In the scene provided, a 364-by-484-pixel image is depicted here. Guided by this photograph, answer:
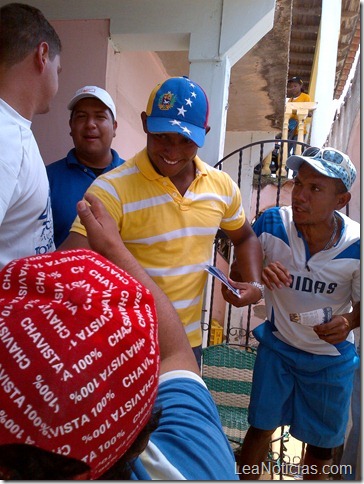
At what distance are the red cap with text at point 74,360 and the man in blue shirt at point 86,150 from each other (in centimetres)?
166

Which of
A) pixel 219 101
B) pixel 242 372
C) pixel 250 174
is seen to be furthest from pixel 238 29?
pixel 250 174

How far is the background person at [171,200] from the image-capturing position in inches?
68.7

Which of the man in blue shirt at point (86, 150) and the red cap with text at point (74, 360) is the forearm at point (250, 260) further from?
the red cap with text at point (74, 360)

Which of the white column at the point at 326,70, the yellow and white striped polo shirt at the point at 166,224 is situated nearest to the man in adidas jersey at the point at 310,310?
the yellow and white striped polo shirt at the point at 166,224

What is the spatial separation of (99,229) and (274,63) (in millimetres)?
4768

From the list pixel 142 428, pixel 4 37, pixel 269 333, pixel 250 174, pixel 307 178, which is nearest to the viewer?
pixel 142 428

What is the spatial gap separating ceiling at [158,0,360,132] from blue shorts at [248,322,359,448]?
338 cm

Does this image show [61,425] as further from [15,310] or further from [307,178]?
[307,178]

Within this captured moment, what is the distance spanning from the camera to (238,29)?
10.6 feet

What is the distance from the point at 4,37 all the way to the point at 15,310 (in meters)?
1.36

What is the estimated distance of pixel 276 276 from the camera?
2061mm

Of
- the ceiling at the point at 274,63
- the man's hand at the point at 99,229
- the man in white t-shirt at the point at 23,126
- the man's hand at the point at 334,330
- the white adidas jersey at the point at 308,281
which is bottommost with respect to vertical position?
the man's hand at the point at 334,330

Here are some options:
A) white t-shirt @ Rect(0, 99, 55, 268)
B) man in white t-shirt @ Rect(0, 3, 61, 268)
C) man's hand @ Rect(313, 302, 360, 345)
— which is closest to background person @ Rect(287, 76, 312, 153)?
man's hand @ Rect(313, 302, 360, 345)

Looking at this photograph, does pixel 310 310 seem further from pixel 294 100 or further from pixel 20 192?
pixel 294 100
